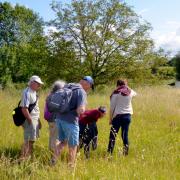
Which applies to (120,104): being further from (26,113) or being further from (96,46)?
(96,46)

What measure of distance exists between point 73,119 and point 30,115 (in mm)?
1145

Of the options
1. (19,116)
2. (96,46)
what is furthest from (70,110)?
(96,46)

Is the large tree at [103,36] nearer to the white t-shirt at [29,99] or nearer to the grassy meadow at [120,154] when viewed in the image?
the grassy meadow at [120,154]

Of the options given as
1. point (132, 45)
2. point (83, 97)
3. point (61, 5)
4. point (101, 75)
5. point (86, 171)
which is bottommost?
point (86, 171)

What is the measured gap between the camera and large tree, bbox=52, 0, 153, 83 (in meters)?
29.1

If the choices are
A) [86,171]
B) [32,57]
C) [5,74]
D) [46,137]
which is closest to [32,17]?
[5,74]

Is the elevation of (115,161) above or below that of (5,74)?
below

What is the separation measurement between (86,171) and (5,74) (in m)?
40.3

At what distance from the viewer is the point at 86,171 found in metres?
6.14

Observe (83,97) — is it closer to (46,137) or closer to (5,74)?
(46,137)

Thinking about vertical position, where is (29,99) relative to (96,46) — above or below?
below

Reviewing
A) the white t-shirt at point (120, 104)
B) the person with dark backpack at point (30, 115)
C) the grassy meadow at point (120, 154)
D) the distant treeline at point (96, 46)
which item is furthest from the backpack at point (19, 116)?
the distant treeline at point (96, 46)

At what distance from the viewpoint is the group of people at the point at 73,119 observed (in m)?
6.89

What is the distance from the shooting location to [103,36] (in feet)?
95.6
